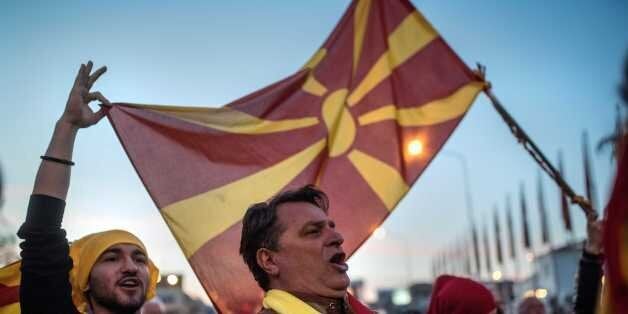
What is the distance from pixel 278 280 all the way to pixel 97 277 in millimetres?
1038

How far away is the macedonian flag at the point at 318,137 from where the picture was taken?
190 inches

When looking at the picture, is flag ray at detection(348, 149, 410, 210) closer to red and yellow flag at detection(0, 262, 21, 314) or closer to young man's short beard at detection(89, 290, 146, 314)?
young man's short beard at detection(89, 290, 146, 314)

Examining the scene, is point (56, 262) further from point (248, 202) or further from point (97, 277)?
point (248, 202)

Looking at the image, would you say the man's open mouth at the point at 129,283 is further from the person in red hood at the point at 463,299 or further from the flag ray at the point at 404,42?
the flag ray at the point at 404,42

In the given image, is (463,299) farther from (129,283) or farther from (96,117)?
(96,117)

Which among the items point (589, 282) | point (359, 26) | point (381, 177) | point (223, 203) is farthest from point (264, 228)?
point (359, 26)

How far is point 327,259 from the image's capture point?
3.29 metres

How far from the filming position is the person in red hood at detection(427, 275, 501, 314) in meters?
4.93

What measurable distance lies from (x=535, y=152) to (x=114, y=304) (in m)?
3.69

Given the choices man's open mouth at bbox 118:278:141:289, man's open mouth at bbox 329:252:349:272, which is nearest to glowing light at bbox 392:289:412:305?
man's open mouth at bbox 118:278:141:289

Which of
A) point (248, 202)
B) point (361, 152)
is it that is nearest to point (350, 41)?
point (361, 152)

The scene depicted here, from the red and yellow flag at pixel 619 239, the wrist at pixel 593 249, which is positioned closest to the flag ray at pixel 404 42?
the wrist at pixel 593 249

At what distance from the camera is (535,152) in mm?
5941

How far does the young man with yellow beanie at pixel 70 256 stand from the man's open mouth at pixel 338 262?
1089mm
